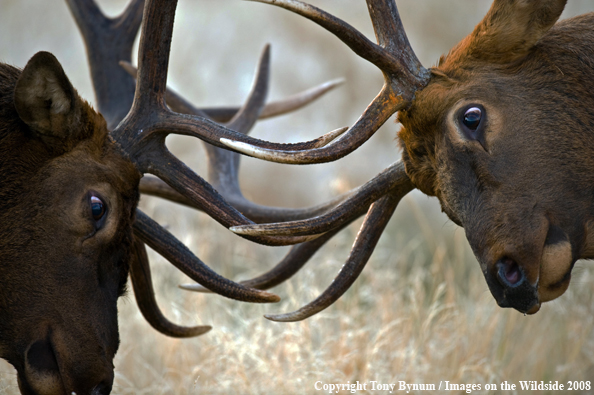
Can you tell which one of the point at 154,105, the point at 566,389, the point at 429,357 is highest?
the point at 154,105

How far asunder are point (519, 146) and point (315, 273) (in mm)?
3416

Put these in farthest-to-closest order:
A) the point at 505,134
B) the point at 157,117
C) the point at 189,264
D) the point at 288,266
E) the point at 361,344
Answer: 1. the point at 361,344
2. the point at 288,266
3. the point at 189,264
4. the point at 157,117
5. the point at 505,134

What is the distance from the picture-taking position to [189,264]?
2320mm

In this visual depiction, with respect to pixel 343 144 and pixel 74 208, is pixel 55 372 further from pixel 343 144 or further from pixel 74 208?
pixel 343 144

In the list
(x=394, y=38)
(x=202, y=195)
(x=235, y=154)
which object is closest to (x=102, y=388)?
(x=202, y=195)

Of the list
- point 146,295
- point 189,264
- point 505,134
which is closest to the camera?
point 505,134

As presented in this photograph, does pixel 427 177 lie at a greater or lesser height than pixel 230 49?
lesser

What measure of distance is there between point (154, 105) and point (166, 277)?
348 cm

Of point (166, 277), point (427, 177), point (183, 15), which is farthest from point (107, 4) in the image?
point (427, 177)

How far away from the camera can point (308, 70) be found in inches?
318

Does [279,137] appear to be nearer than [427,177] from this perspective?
No

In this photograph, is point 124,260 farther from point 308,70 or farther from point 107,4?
point 107,4

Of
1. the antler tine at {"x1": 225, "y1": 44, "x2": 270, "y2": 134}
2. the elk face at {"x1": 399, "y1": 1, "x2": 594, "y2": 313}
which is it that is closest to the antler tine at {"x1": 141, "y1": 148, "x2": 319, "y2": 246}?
the elk face at {"x1": 399, "y1": 1, "x2": 594, "y2": 313}

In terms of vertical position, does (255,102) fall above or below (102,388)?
above
